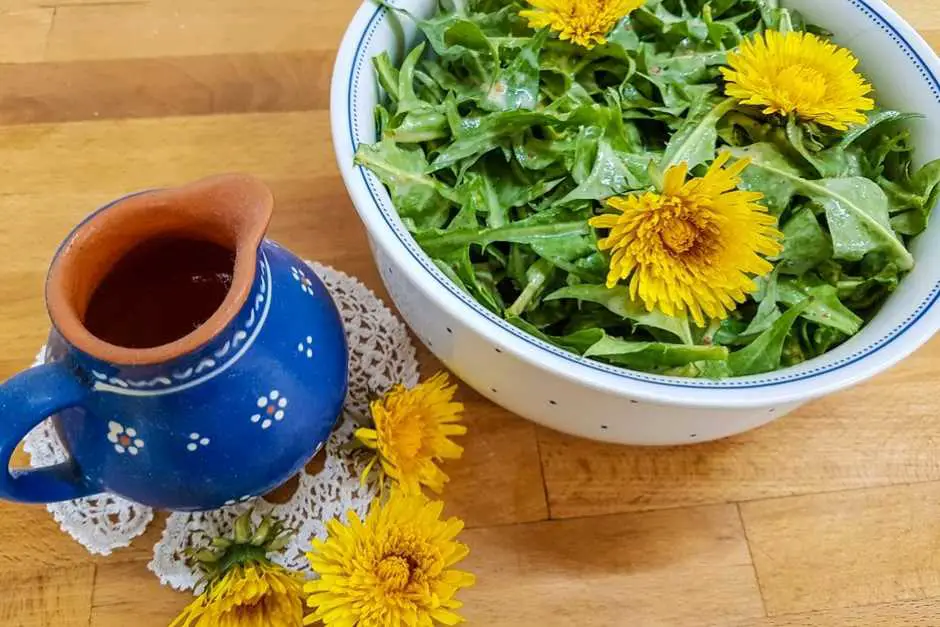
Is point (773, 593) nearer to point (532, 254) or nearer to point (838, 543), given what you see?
point (838, 543)

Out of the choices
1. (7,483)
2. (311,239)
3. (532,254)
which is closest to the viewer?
(7,483)

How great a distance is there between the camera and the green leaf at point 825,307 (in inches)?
23.1

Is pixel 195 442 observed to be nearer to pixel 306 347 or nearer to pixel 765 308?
pixel 306 347

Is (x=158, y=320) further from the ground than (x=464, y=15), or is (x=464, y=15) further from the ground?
(x=464, y=15)

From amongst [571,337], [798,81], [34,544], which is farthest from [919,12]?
[34,544]

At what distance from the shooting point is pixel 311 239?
0.77 metres

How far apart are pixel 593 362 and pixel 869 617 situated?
0.31 m

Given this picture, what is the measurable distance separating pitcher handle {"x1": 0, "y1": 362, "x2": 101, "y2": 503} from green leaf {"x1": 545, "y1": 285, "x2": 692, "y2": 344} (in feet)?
1.00

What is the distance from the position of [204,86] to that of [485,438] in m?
0.47

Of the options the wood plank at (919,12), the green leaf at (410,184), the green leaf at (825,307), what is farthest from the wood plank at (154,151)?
the wood plank at (919,12)

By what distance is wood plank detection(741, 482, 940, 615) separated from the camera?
0.63m

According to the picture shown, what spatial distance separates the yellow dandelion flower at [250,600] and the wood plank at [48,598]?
0.28 ft

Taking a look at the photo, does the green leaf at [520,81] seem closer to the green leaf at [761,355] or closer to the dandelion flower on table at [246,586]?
the green leaf at [761,355]

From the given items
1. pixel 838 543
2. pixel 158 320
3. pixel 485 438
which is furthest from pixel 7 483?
pixel 838 543
